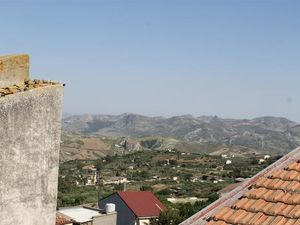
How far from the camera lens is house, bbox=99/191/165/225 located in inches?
1721

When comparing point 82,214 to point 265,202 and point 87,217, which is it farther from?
point 265,202

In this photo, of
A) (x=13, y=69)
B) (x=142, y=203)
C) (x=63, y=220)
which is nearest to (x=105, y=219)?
→ (x=63, y=220)

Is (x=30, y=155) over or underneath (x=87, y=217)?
over

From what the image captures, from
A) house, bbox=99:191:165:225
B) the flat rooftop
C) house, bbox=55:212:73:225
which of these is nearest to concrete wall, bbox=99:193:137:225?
house, bbox=99:191:165:225

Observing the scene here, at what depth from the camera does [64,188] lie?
7269 centimetres

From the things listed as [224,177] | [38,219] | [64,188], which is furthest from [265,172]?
[224,177]

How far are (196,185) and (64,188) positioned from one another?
2312 centimetres

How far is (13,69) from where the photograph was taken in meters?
5.62

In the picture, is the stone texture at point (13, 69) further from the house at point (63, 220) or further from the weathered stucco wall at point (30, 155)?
the house at point (63, 220)

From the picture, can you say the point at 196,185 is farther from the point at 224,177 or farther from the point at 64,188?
the point at 64,188

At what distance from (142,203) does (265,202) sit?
40.4 meters

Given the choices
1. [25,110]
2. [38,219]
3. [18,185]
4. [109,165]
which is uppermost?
[25,110]

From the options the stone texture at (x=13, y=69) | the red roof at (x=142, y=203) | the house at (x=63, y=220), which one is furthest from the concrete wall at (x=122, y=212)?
the stone texture at (x=13, y=69)

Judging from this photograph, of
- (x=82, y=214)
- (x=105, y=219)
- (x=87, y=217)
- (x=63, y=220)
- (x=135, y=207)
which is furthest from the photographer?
(x=135, y=207)
